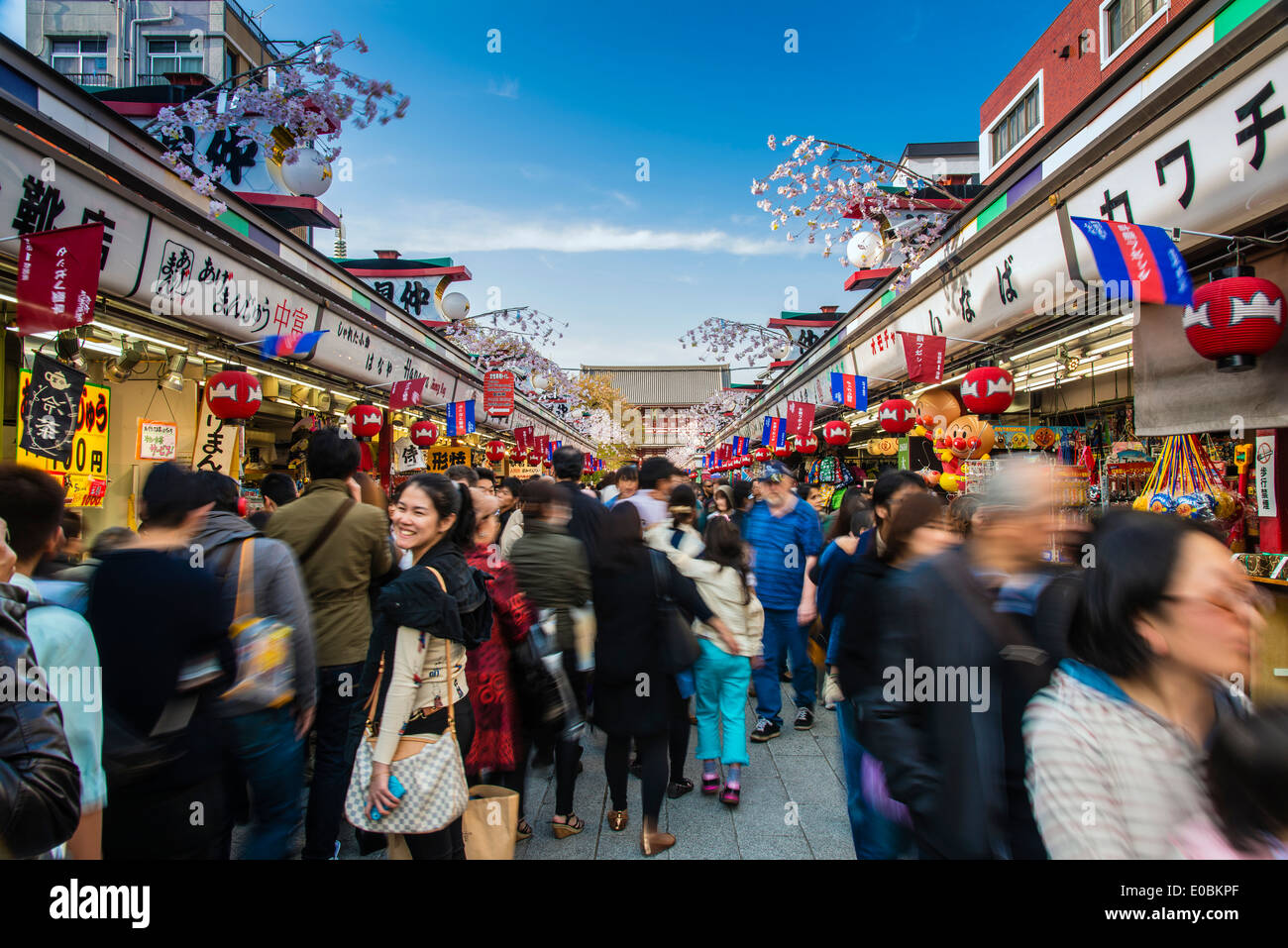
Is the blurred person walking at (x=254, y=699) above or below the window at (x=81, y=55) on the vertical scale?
below

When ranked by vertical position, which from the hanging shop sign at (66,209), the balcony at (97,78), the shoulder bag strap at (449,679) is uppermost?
the balcony at (97,78)

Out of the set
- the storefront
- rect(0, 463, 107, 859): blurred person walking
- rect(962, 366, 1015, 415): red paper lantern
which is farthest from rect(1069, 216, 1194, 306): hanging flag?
the storefront

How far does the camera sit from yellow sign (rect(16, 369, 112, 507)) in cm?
512

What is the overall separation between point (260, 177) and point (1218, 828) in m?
12.4

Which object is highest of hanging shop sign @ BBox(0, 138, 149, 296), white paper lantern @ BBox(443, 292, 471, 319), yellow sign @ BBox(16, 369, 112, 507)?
white paper lantern @ BBox(443, 292, 471, 319)

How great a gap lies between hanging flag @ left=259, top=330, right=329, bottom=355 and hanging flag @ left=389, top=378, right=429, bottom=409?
238 centimetres

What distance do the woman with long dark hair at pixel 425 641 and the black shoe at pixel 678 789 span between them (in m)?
1.86

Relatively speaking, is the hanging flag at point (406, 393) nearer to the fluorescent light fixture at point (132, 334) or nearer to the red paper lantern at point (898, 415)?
the fluorescent light fixture at point (132, 334)

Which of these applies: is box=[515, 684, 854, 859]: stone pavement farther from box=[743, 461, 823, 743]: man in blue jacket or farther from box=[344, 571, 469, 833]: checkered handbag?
box=[344, 571, 469, 833]: checkered handbag

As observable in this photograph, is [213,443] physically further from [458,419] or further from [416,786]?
[416,786]

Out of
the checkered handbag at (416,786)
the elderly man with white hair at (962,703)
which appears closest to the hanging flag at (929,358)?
the elderly man with white hair at (962,703)

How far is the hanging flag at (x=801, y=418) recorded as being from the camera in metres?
12.4

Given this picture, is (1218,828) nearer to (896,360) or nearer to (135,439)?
(896,360)

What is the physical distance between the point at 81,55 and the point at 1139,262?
2345 cm
